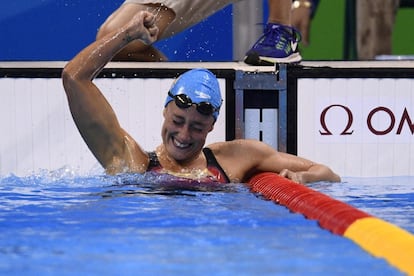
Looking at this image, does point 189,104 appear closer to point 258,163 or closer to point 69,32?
point 258,163

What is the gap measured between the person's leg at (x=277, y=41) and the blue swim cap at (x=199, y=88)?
0.67 metres

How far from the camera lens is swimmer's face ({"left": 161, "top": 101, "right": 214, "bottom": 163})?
3830 millimetres

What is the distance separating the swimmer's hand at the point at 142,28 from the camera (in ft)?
11.8

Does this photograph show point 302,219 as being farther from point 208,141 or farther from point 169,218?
point 208,141

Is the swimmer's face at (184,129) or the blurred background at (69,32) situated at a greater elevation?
the blurred background at (69,32)

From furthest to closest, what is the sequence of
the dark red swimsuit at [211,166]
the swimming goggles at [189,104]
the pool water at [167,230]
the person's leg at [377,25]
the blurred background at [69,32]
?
1. the person's leg at [377,25]
2. the blurred background at [69,32]
3. the dark red swimsuit at [211,166]
4. the swimming goggles at [189,104]
5. the pool water at [167,230]

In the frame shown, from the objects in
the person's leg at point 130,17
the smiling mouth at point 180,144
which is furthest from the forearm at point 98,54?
the person's leg at point 130,17

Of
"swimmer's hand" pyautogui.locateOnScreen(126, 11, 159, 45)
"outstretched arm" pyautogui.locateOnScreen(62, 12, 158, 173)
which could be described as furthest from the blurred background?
"swimmer's hand" pyautogui.locateOnScreen(126, 11, 159, 45)

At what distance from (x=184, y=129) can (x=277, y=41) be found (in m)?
0.97

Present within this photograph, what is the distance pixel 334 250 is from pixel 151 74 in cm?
215

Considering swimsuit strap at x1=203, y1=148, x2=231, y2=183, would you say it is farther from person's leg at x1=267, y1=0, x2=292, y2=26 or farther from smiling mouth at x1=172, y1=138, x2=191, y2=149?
person's leg at x1=267, y1=0, x2=292, y2=26

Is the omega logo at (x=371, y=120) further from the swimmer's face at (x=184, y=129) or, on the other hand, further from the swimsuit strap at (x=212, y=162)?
the swimmer's face at (x=184, y=129)

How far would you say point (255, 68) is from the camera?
14.9 feet

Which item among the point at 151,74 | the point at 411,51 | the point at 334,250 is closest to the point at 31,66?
the point at 151,74
